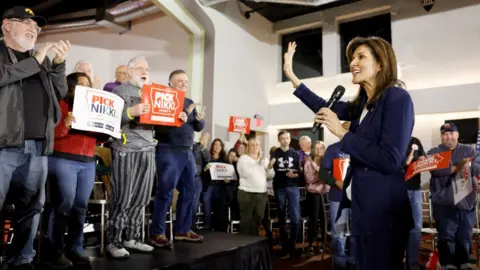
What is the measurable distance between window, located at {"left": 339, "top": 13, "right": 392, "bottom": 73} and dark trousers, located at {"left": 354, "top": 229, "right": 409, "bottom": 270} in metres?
7.21

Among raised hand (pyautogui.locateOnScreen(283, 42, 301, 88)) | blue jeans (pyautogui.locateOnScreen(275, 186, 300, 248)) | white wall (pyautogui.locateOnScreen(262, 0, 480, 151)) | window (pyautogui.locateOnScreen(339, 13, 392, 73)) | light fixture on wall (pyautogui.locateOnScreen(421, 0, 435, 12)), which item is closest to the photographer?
raised hand (pyautogui.locateOnScreen(283, 42, 301, 88))

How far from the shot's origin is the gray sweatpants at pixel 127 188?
2.58 meters

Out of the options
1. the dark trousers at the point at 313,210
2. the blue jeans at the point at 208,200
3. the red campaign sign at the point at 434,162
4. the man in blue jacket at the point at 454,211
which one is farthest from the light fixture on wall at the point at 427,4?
the blue jeans at the point at 208,200

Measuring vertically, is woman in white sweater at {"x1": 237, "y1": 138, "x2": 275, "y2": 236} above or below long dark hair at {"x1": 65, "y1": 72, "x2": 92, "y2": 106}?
below

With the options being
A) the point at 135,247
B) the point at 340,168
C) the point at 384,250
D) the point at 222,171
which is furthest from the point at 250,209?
the point at 384,250

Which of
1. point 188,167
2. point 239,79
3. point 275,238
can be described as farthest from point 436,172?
point 239,79

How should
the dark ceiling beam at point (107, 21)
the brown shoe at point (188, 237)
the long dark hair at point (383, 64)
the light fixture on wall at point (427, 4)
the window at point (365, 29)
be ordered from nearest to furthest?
the long dark hair at point (383, 64), the brown shoe at point (188, 237), the light fixture on wall at point (427, 4), the dark ceiling beam at point (107, 21), the window at point (365, 29)

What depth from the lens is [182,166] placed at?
3.06 metres

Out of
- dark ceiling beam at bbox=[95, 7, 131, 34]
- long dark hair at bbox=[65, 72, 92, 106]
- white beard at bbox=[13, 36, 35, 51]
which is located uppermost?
dark ceiling beam at bbox=[95, 7, 131, 34]

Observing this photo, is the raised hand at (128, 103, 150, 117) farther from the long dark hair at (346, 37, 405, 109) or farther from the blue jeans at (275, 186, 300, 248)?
the blue jeans at (275, 186, 300, 248)

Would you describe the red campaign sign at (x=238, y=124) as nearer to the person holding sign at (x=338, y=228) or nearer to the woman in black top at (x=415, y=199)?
the person holding sign at (x=338, y=228)

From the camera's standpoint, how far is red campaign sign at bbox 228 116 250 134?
5785 millimetres

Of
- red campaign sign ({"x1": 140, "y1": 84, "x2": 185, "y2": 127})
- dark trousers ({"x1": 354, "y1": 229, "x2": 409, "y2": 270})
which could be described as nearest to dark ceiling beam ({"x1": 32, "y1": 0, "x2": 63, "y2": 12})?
red campaign sign ({"x1": 140, "y1": 84, "x2": 185, "y2": 127})

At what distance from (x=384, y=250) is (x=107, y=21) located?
7.58m
